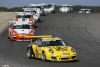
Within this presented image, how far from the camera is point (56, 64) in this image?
1925 cm

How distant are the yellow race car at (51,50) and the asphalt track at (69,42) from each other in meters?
0.33

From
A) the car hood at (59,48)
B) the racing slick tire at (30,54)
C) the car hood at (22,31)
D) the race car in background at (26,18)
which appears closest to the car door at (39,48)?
the racing slick tire at (30,54)

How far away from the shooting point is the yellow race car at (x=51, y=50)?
1986 cm

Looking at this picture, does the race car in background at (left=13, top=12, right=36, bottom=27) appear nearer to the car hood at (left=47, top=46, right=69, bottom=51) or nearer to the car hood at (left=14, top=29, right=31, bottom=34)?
the car hood at (left=14, top=29, right=31, bottom=34)

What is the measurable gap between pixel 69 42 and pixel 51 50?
9.83 m

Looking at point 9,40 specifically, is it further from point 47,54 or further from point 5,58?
point 47,54

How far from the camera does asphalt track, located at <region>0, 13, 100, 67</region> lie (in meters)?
19.6

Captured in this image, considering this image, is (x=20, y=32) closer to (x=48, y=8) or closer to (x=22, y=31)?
(x=22, y=31)

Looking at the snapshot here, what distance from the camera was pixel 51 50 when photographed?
2014 cm

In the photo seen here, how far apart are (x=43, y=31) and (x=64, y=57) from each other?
54.5 feet

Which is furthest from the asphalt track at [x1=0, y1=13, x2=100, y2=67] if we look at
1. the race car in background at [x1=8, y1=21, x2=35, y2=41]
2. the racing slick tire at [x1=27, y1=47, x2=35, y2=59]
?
the race car in background at [x1=8, y1=21, x2=35, y2=41]

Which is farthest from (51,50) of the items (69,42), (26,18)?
(26,18)

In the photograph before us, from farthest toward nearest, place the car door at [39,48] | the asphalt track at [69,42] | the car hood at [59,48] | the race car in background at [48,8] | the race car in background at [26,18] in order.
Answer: the race car in background at [48,8] → the race car in background at [26,18] → the car door at [39,48] → the car hood at [59,48] → the asphalt track at [69,42]

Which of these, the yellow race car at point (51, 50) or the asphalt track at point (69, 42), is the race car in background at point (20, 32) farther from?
the yellow race car at point (51, 50)
